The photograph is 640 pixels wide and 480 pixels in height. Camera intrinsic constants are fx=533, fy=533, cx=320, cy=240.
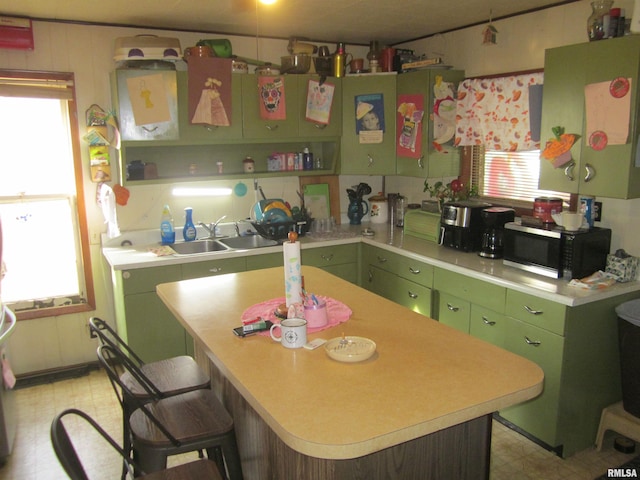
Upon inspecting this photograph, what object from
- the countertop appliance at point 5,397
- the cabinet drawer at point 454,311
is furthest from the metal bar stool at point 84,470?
the cabinet drawer at point 454,311

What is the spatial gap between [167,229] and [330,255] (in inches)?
47.6

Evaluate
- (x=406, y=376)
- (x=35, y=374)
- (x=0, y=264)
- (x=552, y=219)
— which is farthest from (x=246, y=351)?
(x=35, y=374)

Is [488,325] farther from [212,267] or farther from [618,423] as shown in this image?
[212,267]

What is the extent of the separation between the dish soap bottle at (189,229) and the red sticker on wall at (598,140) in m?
2.63

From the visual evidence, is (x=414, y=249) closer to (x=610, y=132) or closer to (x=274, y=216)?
(x=274, y=216)

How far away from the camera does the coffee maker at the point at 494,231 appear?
329cm

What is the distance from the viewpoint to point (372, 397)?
149cm

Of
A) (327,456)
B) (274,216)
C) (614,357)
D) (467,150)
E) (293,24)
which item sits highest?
(293,24)

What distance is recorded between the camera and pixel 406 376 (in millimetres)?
1616

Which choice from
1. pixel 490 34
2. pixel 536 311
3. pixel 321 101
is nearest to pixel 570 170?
pixel 536 311

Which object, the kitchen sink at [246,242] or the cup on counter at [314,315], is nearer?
the cup on counter at [314,315]

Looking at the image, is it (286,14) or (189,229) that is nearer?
(286,14)

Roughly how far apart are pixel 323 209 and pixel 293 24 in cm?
150

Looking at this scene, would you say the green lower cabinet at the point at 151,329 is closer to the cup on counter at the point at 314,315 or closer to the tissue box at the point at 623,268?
the cup on counter at the point at 314,315
